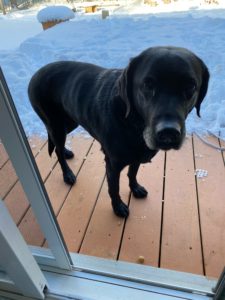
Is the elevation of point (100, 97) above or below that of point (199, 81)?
below

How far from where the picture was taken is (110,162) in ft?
4.30

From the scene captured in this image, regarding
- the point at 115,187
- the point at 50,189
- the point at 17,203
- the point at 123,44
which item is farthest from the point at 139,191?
the point at 123,44

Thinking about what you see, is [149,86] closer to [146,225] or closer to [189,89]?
[189,89]

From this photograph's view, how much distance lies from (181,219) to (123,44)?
296cm

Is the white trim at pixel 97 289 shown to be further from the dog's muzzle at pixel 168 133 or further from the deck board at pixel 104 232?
the dog's muzzle at pixel 168 133

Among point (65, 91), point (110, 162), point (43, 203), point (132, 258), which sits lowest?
point (132, 258)

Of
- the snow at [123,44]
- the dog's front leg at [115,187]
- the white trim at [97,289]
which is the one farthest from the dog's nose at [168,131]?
the snow at [123,44]

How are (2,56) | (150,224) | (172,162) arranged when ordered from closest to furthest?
(150,224) < (172,162) < (2,56)

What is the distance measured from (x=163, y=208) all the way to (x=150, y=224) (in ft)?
0.44

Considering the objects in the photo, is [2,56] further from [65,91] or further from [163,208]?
[163,208]

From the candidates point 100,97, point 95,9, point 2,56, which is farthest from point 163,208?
point 95,9

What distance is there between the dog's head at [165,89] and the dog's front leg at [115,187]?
0.30 metres

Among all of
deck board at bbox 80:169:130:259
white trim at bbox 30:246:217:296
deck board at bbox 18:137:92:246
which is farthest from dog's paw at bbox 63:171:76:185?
white trim at bbox 30:246:217:296

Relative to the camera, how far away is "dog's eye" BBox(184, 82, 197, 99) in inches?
38.6
